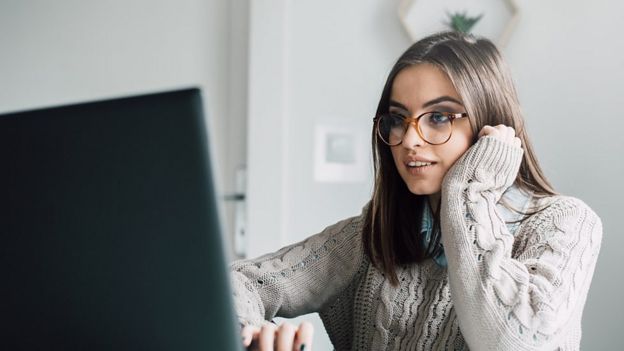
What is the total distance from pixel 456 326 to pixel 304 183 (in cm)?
114

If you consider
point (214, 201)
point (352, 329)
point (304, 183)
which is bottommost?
point (352, 329)

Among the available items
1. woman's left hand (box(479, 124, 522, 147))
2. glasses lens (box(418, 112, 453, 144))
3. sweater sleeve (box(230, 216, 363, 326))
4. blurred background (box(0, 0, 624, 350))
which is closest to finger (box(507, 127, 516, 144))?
woman's left hand (box(479, 124, 522, 147))

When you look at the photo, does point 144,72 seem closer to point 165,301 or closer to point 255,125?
point 255,125

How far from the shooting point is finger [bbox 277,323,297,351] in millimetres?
792

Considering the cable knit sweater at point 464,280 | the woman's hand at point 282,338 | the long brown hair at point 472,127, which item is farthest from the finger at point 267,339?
the long brown hair at point 472,127

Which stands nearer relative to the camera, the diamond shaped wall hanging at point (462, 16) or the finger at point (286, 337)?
the finger at point (286, 337)

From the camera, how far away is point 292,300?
48.9 inches

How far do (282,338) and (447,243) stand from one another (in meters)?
0.37

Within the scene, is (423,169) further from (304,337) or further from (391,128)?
(304,337)

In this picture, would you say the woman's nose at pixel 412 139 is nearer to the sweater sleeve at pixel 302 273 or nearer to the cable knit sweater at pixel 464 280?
the cable knit sweater at pixel 464 280

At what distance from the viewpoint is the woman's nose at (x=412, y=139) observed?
1.17m

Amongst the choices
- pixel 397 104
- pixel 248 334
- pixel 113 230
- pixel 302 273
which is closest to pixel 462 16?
pixel 397 104

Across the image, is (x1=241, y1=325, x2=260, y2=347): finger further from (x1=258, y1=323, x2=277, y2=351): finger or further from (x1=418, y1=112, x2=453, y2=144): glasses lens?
(x1=418, y1=112, x2=453, y2=144): glasses lens

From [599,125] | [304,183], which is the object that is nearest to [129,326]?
[599,125]
